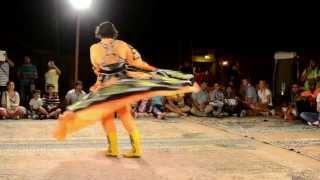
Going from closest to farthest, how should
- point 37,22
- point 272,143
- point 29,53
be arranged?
Result: point 272,143, point 29,53, point 37,22

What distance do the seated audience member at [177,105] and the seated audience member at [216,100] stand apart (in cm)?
67

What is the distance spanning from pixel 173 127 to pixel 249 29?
11766mm

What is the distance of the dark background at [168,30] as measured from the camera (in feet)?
64.2

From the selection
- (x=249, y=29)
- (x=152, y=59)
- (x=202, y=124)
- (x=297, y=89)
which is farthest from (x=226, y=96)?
(x=249, y=29)

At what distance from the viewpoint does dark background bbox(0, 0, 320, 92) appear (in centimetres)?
1956

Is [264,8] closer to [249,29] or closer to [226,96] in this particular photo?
[249,29]

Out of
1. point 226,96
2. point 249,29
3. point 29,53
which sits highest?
point 249,29

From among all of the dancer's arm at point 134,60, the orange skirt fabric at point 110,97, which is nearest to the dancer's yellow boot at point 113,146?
the orange skirt fabric at point 110,97

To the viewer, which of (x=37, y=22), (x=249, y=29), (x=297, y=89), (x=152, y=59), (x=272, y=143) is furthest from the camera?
(x=249, y=29)

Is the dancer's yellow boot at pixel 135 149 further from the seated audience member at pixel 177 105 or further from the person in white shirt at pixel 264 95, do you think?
the person in white shirt at pixel 264 95

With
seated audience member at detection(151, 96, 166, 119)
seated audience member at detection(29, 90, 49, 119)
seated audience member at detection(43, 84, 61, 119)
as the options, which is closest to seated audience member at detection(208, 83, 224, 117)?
seated audience member at detection(151, 96, 166, 119)

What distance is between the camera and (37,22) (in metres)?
20.1

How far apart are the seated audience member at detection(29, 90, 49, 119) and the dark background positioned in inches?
161

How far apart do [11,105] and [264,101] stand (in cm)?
696
